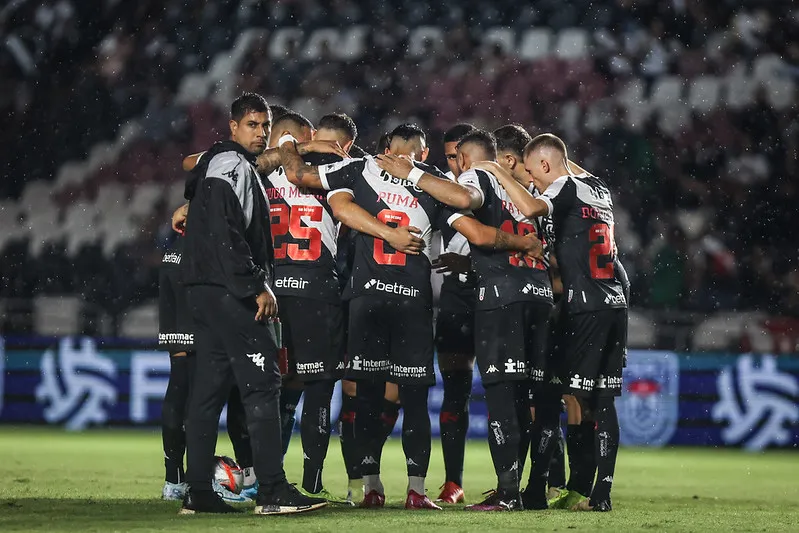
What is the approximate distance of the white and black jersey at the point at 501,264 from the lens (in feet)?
21.1

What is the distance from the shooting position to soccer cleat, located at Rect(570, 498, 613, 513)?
6520 mm

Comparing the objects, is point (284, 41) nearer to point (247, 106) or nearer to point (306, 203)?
point (306, 203)

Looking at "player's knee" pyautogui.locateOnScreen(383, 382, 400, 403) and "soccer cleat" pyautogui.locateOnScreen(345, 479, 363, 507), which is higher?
"player's knee" pyautogui.locateOnScreen(383, 382, 400, 403)

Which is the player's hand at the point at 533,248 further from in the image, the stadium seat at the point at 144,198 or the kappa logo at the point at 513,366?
the stadium seat at the point at 144,198

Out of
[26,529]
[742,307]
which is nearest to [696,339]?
[742,307]

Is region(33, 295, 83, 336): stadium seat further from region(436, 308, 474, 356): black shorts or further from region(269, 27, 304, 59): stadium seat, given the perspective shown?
region(436, 308, 474, 356): black shorts

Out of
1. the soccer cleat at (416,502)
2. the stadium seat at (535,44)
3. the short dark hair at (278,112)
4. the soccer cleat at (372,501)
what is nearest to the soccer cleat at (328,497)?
the soccer cleat at (372,501)

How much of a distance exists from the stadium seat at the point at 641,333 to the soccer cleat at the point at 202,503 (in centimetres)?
858

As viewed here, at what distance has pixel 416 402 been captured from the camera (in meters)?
6.53

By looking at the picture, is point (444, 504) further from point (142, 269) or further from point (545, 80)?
point (545, 80)

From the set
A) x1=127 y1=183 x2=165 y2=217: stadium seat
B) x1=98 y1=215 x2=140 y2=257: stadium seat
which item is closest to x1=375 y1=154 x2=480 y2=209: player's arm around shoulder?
x1=98 y1=215 x2=140 y2=257: stadium seat

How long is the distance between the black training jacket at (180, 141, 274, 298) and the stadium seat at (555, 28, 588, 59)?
49.0 feet

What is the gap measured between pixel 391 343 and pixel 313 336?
50 cm

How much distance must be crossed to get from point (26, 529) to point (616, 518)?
120 inches
